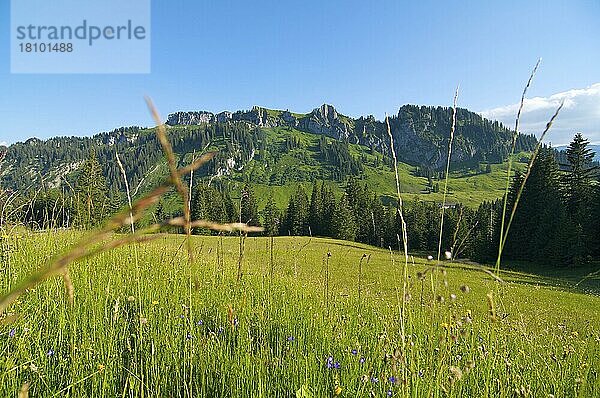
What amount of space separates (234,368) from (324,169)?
189 metres

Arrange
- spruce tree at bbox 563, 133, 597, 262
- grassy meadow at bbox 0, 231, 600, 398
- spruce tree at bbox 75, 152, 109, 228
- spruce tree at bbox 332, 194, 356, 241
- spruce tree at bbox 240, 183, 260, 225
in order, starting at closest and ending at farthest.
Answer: grassy meadow at bbox 0, 231, 600, 398
spruce tree at bbox 75, 152, 109, 228
spruce tree at bbox 240, 183, 260, 225
spruce tree at bbox 563, 133, 597, 262
spruce tree at bbox 332, 194, 356, 241

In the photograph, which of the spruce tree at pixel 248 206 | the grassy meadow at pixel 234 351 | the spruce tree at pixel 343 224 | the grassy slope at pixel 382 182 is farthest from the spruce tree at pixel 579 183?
the grassy slope at pixel 382 182

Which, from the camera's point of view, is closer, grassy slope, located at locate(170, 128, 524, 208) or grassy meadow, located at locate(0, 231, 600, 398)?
grassy meadow, located at locate(0, 231, 600, 398)

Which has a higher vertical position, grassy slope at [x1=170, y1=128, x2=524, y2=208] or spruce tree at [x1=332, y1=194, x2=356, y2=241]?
grassy slope at [x1=170, y1=128, x2=524, y2=208]

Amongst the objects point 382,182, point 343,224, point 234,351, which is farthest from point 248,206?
point 382,182

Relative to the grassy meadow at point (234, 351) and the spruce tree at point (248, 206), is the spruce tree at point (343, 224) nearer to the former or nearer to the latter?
the spruce tree at point (248, 206)

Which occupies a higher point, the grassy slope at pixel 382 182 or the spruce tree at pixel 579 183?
the grassy slope at pixel 382 182

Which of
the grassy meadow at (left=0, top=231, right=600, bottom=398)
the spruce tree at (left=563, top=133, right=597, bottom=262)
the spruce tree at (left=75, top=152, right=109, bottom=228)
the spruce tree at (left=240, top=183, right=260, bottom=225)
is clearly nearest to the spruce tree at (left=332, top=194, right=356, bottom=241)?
the spruce tree at (left=240, top=183, right=260, bottom=225)

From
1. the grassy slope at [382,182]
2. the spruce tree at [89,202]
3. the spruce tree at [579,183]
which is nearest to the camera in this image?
the spruce tree at [89,202]

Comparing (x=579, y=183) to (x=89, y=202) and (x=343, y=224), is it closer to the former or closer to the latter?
(x=343, y=224)

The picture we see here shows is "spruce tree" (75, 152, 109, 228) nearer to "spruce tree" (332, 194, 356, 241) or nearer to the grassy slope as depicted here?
"spruce tree" (332, 194, 356, 241)

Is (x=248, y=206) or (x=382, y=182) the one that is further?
(x=382, y=182)

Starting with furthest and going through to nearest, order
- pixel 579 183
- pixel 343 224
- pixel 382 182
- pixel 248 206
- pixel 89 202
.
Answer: pixel 382 182, pixel 343 224, pixel 248 206, pixel 579 183, pixel 89 202

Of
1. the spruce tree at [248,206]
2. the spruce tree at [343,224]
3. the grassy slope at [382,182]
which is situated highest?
the grassy slope at [382,182]
